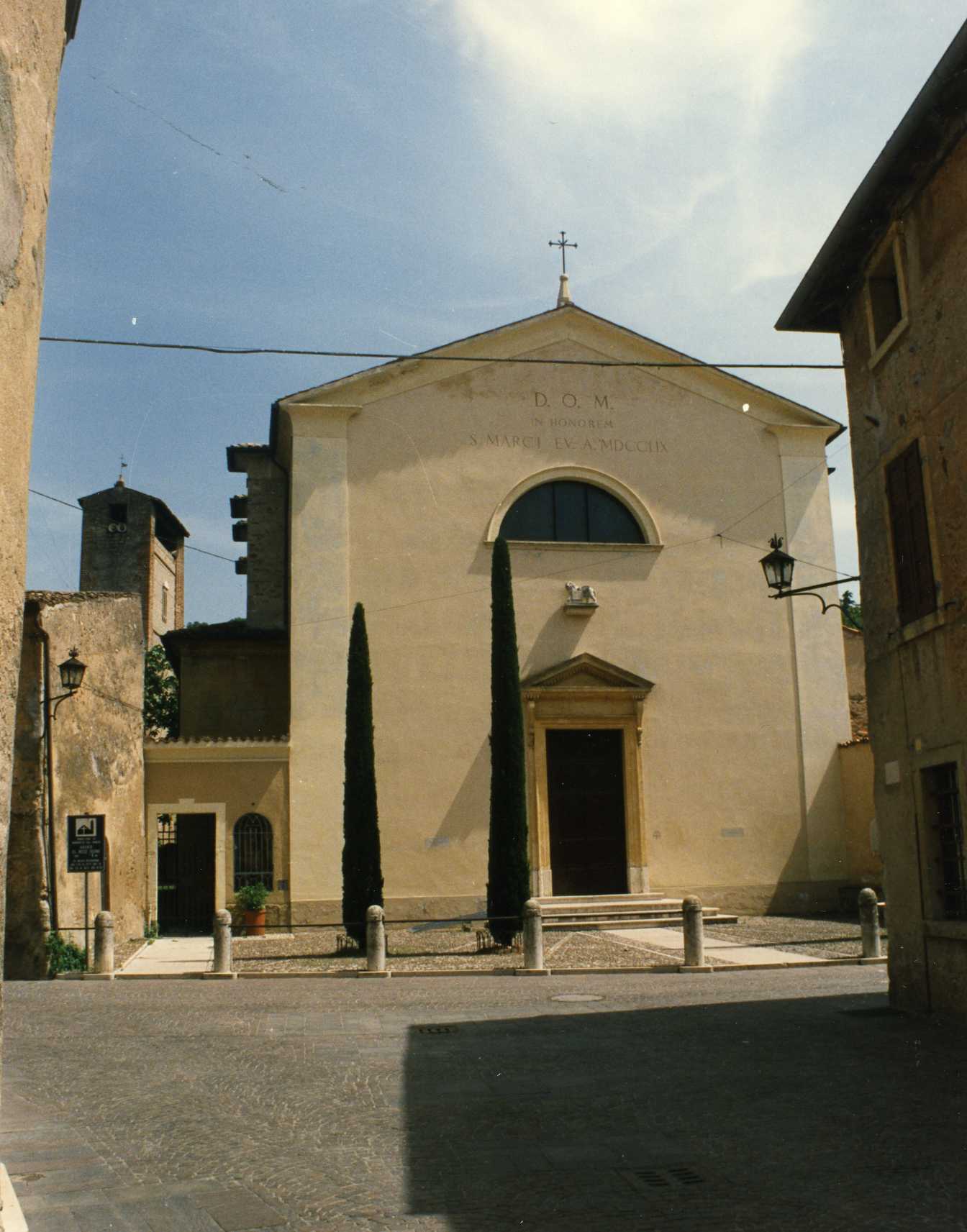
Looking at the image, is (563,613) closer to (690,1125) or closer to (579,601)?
(579,601)

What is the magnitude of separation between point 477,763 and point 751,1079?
14003mm

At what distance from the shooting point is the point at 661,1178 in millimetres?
5402

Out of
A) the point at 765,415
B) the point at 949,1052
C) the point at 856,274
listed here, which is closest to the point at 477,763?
the point at 765,415

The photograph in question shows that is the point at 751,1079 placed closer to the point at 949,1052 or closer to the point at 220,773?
the point at 949,1052

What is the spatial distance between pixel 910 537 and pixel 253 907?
13.1m

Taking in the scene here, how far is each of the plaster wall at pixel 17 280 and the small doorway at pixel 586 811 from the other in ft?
60.7

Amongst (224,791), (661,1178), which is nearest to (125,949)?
(224,791)

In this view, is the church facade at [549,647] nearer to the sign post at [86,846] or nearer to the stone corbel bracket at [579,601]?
the stone corbel bracket at [579,601]

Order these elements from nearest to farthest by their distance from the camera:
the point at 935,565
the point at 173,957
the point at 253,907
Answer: the point at 935,565, the point at 173,957, the point at 253,907

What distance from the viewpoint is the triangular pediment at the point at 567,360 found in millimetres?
22578

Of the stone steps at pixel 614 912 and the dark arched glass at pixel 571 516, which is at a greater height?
the dark arched glass at pixel 571 516

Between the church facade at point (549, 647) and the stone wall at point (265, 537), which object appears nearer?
the church facade at point (549, 647)

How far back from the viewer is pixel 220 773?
2062cm

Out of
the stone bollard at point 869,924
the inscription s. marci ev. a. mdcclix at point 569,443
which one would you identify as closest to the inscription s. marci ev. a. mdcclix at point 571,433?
the inscription s. marci ev. a. mdcclix at point 569,443
